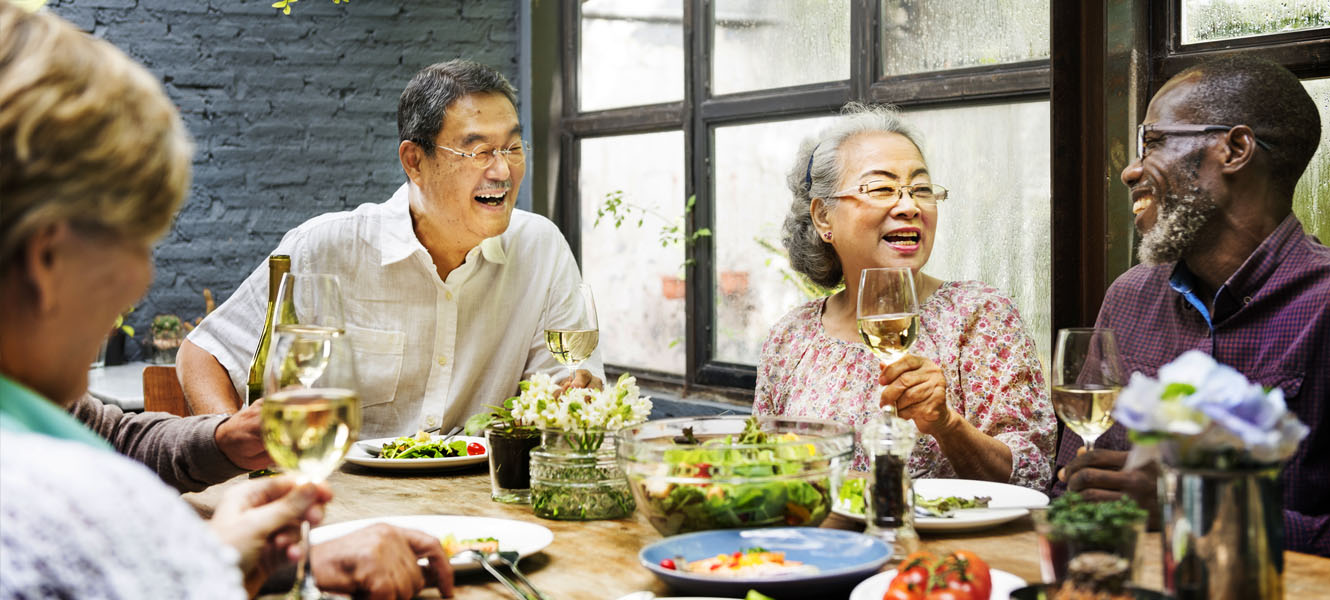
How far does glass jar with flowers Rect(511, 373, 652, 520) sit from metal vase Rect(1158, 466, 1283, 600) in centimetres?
85

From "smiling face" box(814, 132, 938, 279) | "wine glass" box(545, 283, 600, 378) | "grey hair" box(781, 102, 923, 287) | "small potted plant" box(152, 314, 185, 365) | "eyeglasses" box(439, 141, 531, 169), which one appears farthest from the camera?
"small potted plant" box(152, 314, 185, 365)

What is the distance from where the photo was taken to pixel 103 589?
0.78 meters

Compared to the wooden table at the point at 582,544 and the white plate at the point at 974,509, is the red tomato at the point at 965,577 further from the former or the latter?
the white plate at the point at 974,509

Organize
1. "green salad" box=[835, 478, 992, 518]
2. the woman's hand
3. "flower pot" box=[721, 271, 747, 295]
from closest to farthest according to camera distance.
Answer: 1. the woman's hand
2. "green salad" box=[835, 478, 992, 518]
3. "flower pot" box=[721, 271, 747, 295]

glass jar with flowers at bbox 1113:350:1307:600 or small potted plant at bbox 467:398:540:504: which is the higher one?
glass jar with flowers at bbox 1113:350:1307:600

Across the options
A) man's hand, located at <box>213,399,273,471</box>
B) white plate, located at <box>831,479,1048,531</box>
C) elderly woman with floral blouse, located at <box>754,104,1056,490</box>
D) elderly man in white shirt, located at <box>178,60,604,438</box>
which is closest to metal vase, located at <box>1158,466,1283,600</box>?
white plate, located at <box>831,479,1048,531</box>

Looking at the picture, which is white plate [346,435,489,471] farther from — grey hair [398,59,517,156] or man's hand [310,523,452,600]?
grey hair [398,59,517,156]

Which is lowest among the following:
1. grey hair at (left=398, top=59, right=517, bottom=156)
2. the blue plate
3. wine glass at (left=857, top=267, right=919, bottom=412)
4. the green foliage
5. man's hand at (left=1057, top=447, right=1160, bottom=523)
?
the blue plate

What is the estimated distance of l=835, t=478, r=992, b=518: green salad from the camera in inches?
64.2

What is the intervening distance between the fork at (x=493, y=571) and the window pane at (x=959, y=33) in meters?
2.29

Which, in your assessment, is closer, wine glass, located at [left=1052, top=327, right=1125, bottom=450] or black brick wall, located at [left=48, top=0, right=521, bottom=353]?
wine glass, located at [left=1052, top=327, right=1125, bottom=450]

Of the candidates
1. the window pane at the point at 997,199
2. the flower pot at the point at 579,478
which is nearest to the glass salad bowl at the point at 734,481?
the flower pot at the point at 579,478

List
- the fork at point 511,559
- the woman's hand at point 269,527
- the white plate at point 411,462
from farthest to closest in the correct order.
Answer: the white plate at point 411,462 < the fork at point 511,559 < the woman's hand at point 269,527

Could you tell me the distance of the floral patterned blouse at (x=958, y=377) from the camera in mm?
2256
